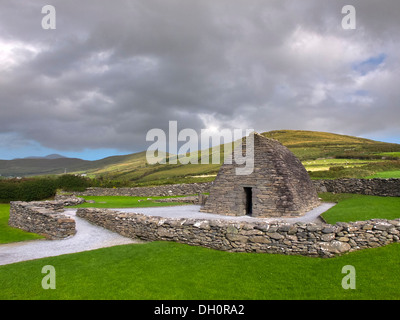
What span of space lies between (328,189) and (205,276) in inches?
1012

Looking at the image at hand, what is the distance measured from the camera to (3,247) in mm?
12602

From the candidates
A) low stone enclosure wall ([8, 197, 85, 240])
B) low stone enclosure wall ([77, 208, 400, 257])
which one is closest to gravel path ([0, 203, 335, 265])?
low stone enclosure wall ([8, 197, 85, 240])

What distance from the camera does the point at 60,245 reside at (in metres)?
12.5

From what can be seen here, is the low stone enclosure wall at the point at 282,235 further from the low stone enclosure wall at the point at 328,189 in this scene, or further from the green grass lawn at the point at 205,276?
the low stone enclosure wall at the point at 328,189

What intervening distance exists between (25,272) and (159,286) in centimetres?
451

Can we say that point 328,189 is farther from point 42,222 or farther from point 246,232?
point 42,222

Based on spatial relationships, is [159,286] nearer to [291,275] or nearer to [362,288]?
[291,275]

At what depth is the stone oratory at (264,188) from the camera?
56.2 feet

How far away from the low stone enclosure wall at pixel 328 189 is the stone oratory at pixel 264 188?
8646 millimetres

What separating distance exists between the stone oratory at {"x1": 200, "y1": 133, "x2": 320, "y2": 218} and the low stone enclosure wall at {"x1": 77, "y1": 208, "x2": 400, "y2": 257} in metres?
7.93

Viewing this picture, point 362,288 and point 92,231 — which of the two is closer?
point 362,288

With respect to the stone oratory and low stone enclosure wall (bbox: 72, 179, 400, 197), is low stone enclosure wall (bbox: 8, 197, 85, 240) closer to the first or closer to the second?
the stone oratory

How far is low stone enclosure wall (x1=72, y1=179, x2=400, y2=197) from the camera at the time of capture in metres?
23.8
